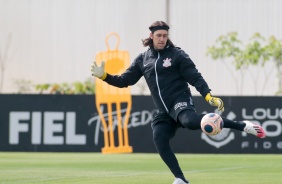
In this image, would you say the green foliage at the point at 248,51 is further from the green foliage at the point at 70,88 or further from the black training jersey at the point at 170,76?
the black training jersey at the point at 170,76

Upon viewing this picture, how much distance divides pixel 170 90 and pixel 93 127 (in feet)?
41.4

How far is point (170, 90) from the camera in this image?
1099cm

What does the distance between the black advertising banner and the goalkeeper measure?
12.1 meters

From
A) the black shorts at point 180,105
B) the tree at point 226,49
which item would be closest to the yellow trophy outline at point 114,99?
the tree at point 226,49

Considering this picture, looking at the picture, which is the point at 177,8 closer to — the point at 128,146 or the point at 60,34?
the point at 60,34

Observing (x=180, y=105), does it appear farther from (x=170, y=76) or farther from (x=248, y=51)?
(x=248, y=51)

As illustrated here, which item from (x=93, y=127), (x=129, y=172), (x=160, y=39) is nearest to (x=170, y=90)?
(x=160, y=39)

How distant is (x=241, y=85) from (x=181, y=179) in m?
23.1

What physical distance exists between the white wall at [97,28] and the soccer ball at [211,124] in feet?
76.8

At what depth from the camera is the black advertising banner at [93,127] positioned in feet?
76.4

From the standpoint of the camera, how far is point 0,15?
34406 mm

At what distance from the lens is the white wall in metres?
34.2

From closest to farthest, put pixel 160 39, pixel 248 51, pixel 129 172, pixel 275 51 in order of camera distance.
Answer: pixel 160 39
pixel 129 172
pixel 275 51
pixel 248 51

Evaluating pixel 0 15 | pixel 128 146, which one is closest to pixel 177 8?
pixel 0 15
